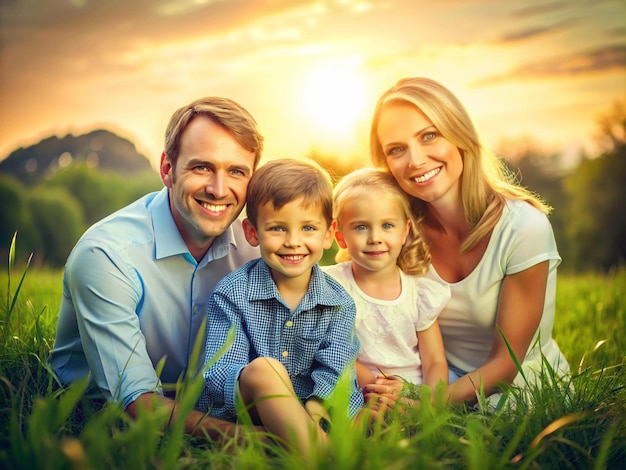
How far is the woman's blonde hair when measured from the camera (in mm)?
3104

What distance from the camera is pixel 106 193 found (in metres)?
13.7

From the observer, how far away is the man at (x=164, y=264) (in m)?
2.63

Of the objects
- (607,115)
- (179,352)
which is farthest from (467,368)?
(607,115)

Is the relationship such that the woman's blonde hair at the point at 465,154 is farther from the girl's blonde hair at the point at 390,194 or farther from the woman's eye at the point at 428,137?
the girl's blonde hair at the point at 390,194

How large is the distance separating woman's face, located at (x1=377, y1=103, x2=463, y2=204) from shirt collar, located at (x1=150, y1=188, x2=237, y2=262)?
90 cm

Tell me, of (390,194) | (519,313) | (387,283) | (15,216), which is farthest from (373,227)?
(15,216)

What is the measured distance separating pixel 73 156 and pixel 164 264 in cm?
1179

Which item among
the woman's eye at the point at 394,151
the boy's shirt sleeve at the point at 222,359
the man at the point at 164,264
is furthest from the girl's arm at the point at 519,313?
the man at the point at 164,264

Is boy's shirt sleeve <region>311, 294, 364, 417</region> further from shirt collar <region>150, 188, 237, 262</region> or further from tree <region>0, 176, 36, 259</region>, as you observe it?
tree <region>0, 176, 36, 259</region>

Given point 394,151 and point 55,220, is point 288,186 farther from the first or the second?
point 55,220

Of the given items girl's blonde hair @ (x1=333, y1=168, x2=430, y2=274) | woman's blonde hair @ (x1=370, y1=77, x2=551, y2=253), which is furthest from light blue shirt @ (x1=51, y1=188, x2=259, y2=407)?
woman's blonde hair @ (x1=370, y1=77, x2=551, y2=253)

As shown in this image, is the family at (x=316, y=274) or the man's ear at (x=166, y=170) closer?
the family at (x=316, y=274)

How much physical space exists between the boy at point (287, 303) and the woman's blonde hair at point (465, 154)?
63 cm

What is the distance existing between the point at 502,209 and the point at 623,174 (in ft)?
45.3
